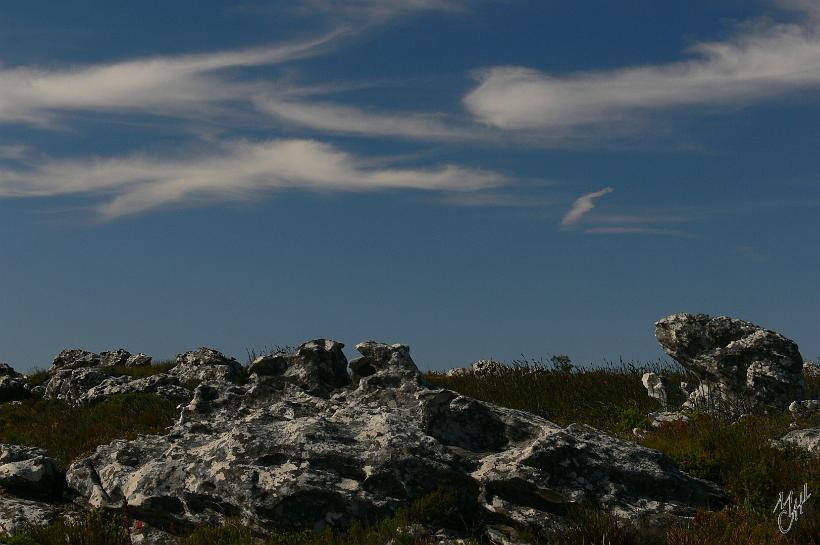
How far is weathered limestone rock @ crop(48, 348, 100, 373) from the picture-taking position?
35.2 m

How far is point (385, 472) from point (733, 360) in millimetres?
12373

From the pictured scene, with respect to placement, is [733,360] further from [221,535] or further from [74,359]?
[74,359]

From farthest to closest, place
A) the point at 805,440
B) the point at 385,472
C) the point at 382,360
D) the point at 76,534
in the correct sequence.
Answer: the point at 382,360 < the point at 805,440 < the point at 385,472 < the point at 76,534

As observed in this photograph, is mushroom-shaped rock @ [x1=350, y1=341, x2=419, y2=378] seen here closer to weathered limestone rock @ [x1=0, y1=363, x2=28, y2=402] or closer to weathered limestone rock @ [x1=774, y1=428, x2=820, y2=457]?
weathered limestone rock @ [x1=774, y1=428, x2=820, y2=457]

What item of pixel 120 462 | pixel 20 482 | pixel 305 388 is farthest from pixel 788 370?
pixel 20 482

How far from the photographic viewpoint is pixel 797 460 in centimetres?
1325

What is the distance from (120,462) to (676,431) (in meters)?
10.1

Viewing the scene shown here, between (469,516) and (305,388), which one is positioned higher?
(305,388)

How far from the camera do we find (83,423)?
806 inches

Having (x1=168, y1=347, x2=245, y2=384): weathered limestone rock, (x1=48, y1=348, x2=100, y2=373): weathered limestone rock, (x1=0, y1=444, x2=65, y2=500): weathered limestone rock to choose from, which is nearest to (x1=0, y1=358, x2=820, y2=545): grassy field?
(x1=0, y1=444, x2=65, y2=500): weathered limestone rock

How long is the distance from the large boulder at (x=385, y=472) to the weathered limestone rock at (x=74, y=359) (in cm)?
2215

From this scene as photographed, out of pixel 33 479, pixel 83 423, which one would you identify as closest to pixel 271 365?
pixel 33 479

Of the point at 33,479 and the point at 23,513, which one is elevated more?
the point at 33,479

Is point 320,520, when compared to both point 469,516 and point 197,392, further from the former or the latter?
point 197,392
